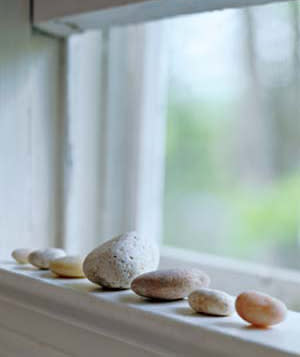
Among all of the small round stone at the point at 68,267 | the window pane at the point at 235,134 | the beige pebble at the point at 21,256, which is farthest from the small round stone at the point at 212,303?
the window pane at the point at 235,134

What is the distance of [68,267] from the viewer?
1.81 ft

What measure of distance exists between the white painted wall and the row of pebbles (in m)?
0.22

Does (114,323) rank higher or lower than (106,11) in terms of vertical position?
lower

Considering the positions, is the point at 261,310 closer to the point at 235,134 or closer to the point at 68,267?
the point at 68,267

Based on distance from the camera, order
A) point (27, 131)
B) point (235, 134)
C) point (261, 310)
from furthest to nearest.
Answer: point (235, 134)
point (27, 131)
point (261, 310)

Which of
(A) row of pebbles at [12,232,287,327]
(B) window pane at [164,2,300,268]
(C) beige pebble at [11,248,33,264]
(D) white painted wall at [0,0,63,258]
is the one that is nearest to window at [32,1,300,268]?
(B) window pane at [164,2,300,268]

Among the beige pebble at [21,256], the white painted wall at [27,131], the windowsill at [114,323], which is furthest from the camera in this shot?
the white painted wall at [27,131]

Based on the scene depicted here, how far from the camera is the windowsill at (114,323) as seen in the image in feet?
1.28

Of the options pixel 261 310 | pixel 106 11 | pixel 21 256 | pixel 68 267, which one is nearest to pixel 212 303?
pixel 261 310

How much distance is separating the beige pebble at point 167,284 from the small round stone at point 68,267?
0.32 feet

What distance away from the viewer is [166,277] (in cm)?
46

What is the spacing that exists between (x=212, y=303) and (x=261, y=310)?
49 millimetres

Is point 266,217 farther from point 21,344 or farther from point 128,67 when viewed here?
point 21,344

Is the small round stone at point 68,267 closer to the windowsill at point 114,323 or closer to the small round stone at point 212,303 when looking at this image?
the windowsill at point 114,323
